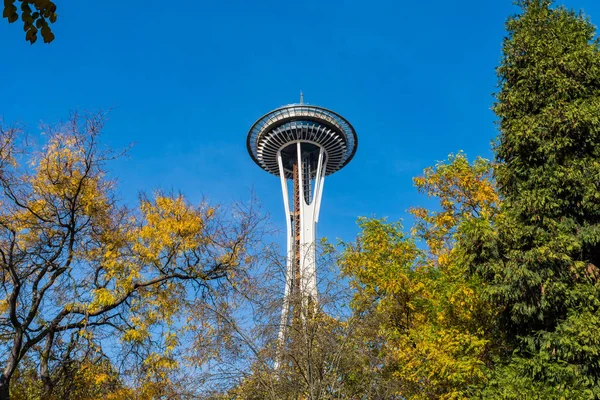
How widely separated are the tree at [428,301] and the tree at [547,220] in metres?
0.74

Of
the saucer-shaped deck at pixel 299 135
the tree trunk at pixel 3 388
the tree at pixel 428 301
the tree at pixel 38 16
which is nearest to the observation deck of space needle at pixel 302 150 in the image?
the saucer-shaped deck at pixel 299 135

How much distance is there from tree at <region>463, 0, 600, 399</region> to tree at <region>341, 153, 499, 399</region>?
0.74 metres

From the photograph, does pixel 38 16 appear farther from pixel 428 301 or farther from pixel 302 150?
pixel 302 150

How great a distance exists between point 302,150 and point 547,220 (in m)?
42.7

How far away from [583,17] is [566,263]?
577 cm

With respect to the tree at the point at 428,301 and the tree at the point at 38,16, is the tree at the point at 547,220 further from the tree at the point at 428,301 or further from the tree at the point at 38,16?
the tree at the point at 38,16

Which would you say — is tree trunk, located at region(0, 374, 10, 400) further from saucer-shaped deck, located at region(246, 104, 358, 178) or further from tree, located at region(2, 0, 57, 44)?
saucer-shaped deck, located at region(246, 104, 358, 178)

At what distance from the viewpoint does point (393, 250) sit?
12953 millimetres

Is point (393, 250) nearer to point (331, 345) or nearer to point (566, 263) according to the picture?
point (566, 263)

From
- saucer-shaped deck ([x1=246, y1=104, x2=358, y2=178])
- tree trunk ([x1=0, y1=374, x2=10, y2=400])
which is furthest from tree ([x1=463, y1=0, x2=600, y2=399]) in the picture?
saucer-shaped deck ([x1=246, y1=104, x2=358, y2=178])

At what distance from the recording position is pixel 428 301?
11.7 m

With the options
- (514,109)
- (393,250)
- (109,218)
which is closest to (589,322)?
(514,109)

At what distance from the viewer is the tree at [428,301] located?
9.02 metres

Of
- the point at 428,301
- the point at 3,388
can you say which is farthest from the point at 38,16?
the point at 428,301
